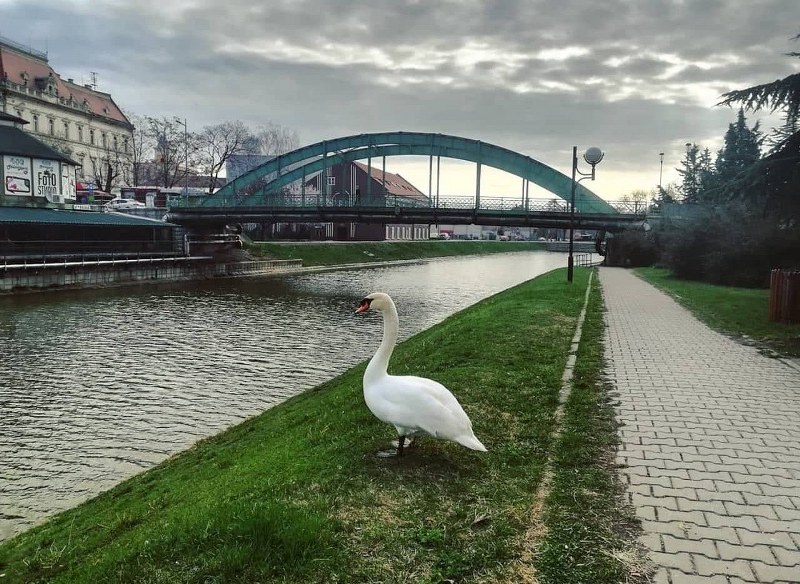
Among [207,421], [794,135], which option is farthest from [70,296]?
[794,135]

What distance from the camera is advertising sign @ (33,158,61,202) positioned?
43.8 m

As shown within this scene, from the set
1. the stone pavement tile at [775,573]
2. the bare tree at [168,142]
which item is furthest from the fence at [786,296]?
the bare tree at [168,142]

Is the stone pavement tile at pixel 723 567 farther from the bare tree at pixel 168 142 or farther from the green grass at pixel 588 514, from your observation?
the bare tree at pixel 168 142

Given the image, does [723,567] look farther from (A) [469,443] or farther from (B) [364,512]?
(B) [364,512]

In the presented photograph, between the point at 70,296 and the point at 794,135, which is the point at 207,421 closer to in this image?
the point at 794,135

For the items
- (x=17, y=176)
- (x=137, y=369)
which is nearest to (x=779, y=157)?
(x=137, y=369)

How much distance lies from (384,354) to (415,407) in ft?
2.49

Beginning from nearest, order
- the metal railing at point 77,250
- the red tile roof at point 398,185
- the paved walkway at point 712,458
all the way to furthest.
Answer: the paved walkway at point 712,458 < the metal railing at point 77,250 < the red tile roof at point 398,185

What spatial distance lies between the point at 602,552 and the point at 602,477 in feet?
4.28

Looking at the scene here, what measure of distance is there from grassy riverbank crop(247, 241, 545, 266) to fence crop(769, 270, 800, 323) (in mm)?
44257

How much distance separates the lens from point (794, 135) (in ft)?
53.3

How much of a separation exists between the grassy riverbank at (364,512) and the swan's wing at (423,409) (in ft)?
1.59

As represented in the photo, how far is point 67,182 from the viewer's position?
47.2 metres

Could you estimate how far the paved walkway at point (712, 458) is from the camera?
3.84 meters
